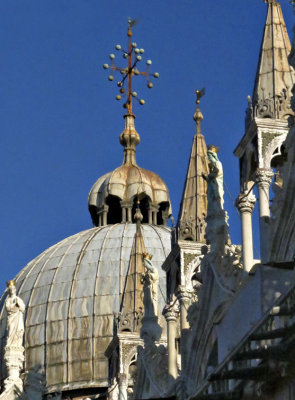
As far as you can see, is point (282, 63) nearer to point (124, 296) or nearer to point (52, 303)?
point (124, 296)

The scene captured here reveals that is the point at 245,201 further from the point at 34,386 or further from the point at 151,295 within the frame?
the point at 34,386

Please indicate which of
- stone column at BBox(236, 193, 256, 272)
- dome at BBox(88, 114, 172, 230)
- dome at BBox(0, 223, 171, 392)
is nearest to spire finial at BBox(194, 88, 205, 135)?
stone column at BBox(236, 193, 256, 272)

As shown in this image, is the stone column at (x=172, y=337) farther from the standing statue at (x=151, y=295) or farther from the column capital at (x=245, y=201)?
the column capital at (x=245, y=201)

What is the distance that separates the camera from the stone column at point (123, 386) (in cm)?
5955

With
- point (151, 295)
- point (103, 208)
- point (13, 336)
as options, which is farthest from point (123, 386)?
point (103, 208)

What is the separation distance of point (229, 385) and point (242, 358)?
2.87 metres

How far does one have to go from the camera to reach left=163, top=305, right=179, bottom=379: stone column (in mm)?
53219

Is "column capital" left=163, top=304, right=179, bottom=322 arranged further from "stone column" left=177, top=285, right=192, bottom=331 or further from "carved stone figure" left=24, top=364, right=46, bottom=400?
"carved stone figure" left=24, top=364, right=46, bottom=400

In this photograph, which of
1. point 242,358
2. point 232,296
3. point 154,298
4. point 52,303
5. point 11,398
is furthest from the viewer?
point 52,303

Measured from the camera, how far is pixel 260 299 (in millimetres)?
43281

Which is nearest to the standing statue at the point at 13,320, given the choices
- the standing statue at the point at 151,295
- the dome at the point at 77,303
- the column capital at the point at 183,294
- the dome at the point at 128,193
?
the standing statue at the point at 151,295

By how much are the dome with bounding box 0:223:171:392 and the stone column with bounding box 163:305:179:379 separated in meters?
26.0

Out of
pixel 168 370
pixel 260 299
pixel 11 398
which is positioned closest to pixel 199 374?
pixel 168 370

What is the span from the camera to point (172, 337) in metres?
54.0
